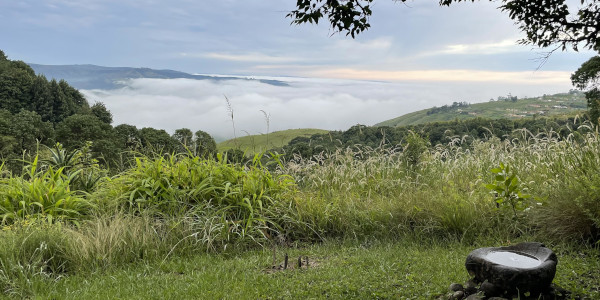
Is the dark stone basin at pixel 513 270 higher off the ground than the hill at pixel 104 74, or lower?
lower

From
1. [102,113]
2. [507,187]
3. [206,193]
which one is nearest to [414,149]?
[507,187]

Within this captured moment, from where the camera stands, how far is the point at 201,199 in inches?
218

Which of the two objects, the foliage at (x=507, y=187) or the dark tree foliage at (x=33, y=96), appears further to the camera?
the dark tree foliage at (x=33, y=96)

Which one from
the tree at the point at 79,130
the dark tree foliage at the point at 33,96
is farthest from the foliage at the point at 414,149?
the dark tree foliage at the point at 33,96

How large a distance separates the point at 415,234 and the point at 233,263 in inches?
88.3

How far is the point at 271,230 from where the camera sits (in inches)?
209

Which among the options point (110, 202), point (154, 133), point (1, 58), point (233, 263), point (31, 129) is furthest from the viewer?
point (1, 58)

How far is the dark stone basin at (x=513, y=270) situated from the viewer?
9.29 ft

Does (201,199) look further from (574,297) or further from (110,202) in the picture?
(574,297)

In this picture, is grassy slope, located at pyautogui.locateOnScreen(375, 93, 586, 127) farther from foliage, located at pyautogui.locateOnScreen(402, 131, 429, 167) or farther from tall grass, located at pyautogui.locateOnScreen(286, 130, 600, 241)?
tall grass, located at pyautogui.locateOnScreen(286, 130, 600, 241)

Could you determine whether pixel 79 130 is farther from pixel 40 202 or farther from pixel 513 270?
pixel 513 270

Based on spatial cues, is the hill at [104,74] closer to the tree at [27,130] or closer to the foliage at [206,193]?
the tree at [27,130]

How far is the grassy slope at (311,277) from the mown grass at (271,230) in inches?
0.6

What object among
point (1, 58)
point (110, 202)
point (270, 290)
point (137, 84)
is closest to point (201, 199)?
point (110, 202)
